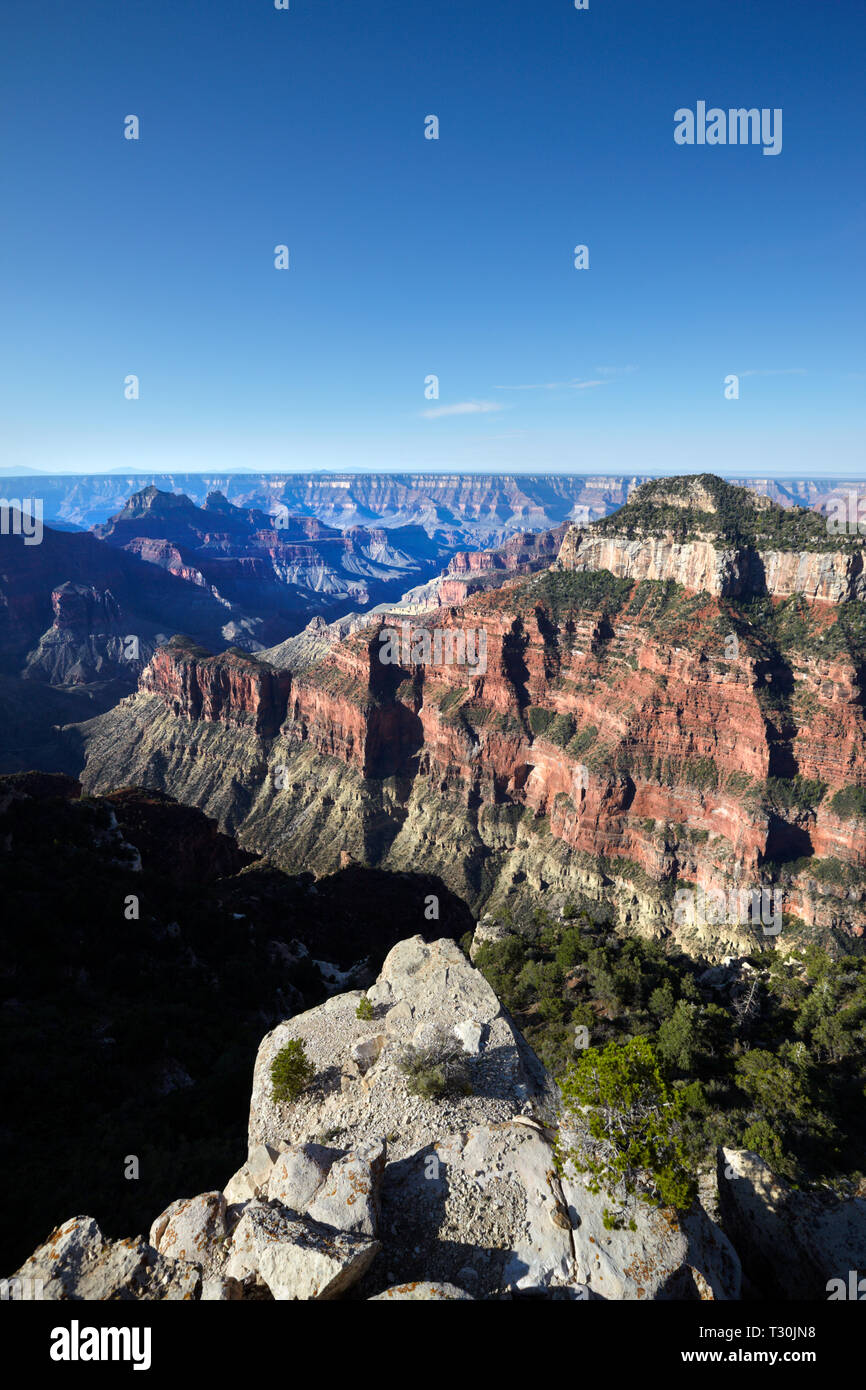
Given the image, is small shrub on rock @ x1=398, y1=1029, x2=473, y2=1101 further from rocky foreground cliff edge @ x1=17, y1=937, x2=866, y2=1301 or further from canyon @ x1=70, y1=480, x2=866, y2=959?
canyon @ x1=70, y1=480, x2=866, y2=959

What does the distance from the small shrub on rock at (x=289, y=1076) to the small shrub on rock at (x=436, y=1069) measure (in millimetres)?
3472

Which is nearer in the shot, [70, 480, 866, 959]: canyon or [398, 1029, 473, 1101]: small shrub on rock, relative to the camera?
[398, 1029, 473, 1101]: small shrub on rock

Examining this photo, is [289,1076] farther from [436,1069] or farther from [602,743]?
[602,743]

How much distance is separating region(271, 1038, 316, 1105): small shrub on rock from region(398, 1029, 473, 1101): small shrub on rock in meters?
3.47

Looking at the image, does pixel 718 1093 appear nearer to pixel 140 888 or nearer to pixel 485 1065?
pixel 485 1065

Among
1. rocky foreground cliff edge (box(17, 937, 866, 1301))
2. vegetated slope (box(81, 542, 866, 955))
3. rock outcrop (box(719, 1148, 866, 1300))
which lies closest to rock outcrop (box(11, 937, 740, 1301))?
rocky foreground cliff edge (box(17, 937, 866, 1301))

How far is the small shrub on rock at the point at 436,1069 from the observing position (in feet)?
60.7

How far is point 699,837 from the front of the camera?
7512 centimetres

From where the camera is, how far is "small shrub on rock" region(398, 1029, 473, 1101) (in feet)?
60.7

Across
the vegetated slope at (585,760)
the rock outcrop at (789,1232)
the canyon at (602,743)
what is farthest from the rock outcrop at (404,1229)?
the vegetated slope at (585,760)

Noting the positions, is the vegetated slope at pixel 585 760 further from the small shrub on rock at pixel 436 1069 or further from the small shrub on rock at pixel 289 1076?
the small shrub on rock at pixel 289 1076

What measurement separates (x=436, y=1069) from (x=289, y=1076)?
528 cm

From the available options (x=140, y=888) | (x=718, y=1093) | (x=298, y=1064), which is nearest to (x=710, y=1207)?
(x=718, y=1093)

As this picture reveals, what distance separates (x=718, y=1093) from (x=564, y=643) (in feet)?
247
